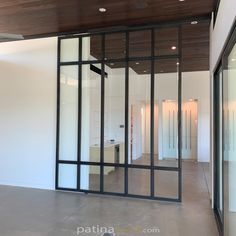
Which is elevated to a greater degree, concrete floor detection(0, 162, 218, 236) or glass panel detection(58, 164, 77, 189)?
glass panel detection(58, 164, 77, 189)

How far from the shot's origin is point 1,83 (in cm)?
682

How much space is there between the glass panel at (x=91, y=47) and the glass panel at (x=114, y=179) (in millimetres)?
2643

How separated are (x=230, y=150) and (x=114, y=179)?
11.5ft

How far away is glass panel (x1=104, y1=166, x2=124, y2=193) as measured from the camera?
19.4 ft

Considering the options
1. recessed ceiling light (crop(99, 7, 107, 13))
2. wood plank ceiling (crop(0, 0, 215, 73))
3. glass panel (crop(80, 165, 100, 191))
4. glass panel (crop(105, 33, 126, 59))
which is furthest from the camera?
glass panel (crop(80, 165, 100, 191))

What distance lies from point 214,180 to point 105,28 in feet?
12.9

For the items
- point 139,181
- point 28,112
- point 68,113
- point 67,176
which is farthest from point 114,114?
point 28,112

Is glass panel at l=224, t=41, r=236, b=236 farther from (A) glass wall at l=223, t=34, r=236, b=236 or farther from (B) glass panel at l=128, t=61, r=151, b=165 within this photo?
(B) glass panel at l=128, t=61, r=151, b=165

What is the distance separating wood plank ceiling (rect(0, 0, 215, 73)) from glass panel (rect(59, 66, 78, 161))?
1.05m

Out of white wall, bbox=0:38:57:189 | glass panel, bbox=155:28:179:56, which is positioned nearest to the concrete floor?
white wall, bbox=0:38:57:189

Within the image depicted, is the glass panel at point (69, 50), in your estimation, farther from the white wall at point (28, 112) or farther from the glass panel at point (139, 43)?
the glass panel at point (139, 43)

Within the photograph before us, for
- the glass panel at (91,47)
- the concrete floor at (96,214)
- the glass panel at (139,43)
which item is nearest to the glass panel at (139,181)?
the concrete floor at (96,214)

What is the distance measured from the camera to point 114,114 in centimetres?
615

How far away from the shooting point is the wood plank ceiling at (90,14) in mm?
4578
